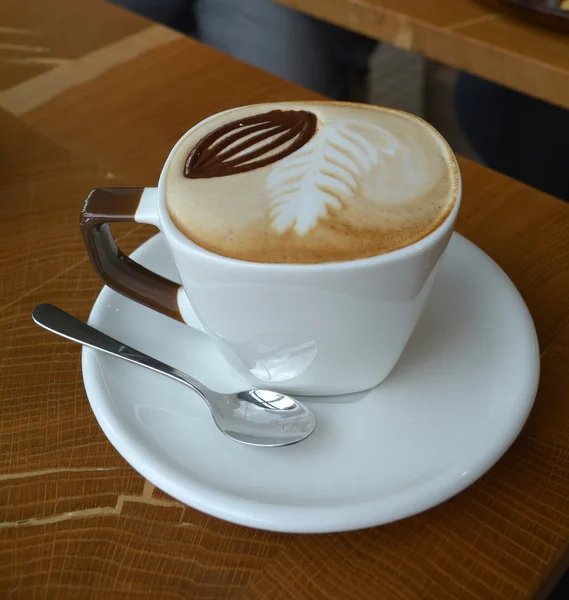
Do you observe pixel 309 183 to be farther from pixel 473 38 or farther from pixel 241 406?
pixel 473 38

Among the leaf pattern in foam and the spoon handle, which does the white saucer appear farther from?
the leaf pattern in foam

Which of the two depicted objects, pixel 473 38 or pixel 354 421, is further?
pixel 473 38

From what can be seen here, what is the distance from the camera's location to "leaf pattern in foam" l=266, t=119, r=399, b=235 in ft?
1.31

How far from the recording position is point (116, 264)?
19.4 inches

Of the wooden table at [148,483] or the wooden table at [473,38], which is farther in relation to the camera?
the wooden table at [473,38]

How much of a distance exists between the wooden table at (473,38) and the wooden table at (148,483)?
0.73 ft

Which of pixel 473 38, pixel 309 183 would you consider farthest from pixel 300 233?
pixel 473 38

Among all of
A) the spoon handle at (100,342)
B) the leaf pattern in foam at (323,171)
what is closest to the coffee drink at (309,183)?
the leaf pattern in foam at (323,171)

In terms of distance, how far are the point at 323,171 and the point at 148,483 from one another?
235 mm

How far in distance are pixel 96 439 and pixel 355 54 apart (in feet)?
3.67

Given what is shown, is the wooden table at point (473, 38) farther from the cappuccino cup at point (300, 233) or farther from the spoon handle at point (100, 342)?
the spoon handle at point (100, 342)

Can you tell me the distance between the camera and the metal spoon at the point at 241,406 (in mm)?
431

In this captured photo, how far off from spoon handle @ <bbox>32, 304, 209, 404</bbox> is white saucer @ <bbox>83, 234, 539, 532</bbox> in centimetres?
1

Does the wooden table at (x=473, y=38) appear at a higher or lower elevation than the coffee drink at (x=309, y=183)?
lower
